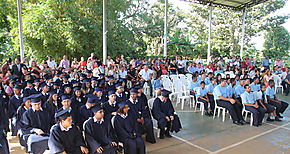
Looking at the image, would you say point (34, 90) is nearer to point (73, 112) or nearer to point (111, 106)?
point (73, 112)

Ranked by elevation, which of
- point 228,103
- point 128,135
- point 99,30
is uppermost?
point 99,30

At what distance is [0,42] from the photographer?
14.1 m

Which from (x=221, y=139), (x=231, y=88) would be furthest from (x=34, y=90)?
(x=231, y=88)

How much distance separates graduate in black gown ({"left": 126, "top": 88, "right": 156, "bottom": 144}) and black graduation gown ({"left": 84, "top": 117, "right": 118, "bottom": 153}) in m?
1.00

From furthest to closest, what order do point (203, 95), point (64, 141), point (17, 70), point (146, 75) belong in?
point (146, 75), point (17, 70), point (203, 95), point (64, 141)

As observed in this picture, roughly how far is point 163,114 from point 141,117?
1.91ft

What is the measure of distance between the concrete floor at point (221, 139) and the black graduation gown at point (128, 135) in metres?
0.53

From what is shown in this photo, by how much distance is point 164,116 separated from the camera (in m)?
5.27

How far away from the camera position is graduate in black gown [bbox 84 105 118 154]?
365 cm

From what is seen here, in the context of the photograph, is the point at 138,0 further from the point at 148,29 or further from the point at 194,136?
the point at 194,136

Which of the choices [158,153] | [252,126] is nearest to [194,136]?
[158,153]

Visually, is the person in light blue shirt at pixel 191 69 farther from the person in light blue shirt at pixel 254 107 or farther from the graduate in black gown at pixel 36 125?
the graduate in black gown at pixel 36 125

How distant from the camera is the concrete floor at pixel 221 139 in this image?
4620mm

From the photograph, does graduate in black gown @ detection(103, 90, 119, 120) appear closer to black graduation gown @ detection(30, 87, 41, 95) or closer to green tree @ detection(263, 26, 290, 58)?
black graduation gown @ detection(30, 87, 41, 95)
